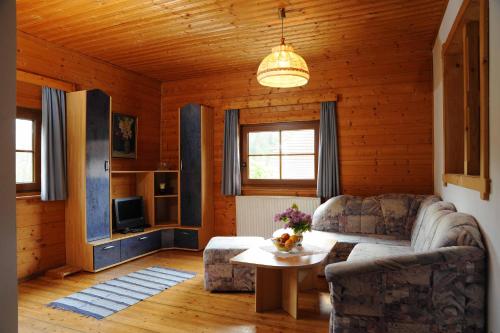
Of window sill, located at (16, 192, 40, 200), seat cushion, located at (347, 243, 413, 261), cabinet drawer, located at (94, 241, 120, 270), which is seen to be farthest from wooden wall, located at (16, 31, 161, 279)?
seat cushion, located at (347, 243, 413, 261)

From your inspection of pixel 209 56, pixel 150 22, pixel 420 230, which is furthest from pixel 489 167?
pixel 209 56

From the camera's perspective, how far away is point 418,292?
2.10 m

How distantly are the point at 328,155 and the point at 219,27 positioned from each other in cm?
209

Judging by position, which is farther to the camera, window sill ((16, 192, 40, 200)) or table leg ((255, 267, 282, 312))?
window sill ((16, 192, 40, 200))

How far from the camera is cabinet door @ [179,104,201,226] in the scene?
17.6 feet

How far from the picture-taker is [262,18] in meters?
3.64

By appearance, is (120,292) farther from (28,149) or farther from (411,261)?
(411,261)

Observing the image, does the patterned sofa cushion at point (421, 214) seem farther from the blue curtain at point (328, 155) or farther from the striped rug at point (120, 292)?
the striped rug at point (120, 292)

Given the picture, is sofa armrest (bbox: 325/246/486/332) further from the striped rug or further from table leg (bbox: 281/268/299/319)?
the striped rug

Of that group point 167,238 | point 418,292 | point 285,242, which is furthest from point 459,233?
point 167,238

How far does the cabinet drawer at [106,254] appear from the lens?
167 inches

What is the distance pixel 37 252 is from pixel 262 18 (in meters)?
3.42

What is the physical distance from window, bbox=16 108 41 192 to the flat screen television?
988 mm

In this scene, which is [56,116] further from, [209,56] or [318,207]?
[318,207]
